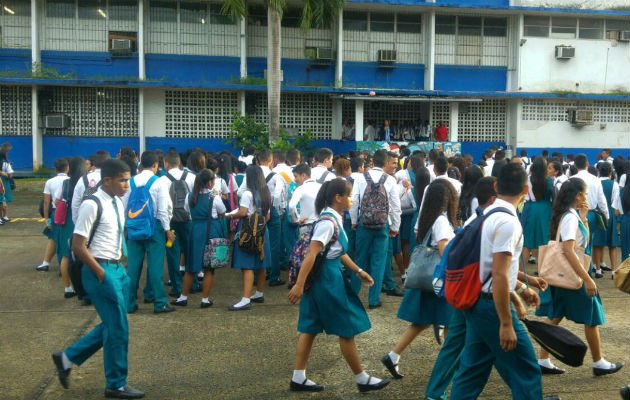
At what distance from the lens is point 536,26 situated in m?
25.4

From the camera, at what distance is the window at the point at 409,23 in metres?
25.0

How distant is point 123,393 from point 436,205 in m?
2.91

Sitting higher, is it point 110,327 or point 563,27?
point 563,27

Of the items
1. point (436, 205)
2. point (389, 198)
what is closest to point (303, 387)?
point (436, 205)

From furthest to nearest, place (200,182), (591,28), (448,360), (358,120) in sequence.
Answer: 1. (591,28)
2. (358,120)
3. (200,182)
4. (448,360)

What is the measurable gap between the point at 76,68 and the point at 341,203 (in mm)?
19980

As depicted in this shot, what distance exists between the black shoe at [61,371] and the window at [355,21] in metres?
20.8

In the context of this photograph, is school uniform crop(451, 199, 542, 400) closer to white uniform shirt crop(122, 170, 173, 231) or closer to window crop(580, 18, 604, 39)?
white uniform shirt crop(122, 170, 173, 231)

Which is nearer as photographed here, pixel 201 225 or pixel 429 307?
pixel 429 307

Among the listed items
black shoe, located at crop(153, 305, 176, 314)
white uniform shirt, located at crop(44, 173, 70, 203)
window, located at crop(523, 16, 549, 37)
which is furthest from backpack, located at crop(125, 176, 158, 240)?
window, located at crop(523, 16, 549, 37)

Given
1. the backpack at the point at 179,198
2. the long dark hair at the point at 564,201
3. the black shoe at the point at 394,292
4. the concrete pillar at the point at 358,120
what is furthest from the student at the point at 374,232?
the concrete pillar at the point at 358,120

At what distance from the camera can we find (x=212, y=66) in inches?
938

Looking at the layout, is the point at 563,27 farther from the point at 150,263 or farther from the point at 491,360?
the point at 491,360

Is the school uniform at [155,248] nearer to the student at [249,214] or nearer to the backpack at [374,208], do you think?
the student at [249,214]
